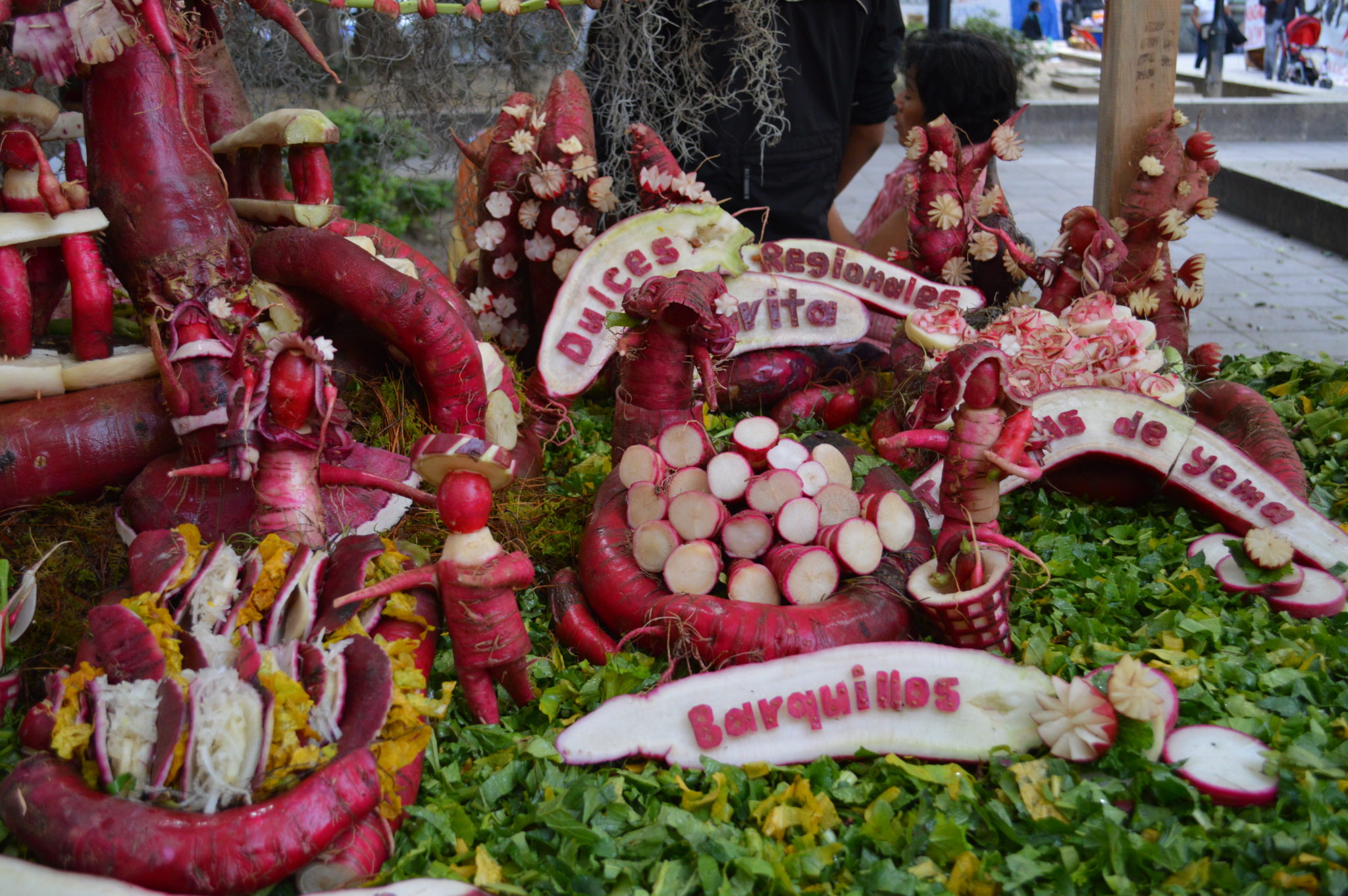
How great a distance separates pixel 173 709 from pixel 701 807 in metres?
0.89

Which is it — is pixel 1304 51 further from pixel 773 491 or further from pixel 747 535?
pixel 747 535

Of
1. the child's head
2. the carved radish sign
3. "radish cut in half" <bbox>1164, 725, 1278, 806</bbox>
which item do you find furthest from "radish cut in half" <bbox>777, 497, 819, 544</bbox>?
the child's head

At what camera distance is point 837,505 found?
2.29 meters

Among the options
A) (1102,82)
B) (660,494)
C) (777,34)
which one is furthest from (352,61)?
(1102,82)

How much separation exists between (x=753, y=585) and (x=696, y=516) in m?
0.20

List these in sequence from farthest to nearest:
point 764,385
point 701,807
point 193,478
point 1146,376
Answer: point 764,385 < point 1146,376 < point 193,478 < point 701,807

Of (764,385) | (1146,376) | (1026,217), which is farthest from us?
(1026,217)

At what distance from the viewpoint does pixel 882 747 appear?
185 cm

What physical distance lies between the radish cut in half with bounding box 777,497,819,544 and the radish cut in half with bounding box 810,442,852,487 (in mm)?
196

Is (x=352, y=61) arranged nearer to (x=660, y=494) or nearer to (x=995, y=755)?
(x=660, y=494)

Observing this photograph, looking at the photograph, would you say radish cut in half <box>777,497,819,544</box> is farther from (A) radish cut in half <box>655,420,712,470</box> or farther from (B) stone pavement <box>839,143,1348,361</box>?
(B) stone pavement <box>839,143,1348,361</box>

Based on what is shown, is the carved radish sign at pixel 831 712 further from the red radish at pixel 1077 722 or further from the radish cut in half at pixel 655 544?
the radish cut in half at pixel 655 544

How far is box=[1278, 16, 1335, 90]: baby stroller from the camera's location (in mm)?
12242

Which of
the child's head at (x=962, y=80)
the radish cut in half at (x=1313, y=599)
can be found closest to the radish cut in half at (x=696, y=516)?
the radish cut in half at (x=1313, y=599)
